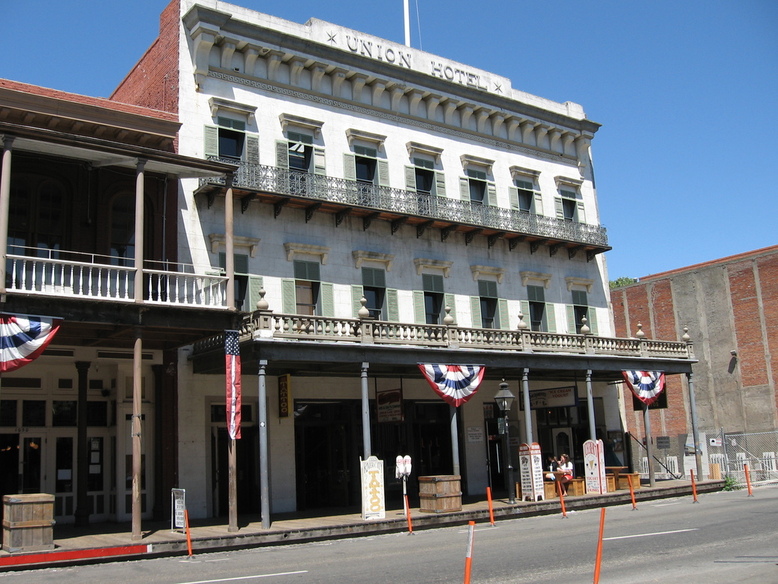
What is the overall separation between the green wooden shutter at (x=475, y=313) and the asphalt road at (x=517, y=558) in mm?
10440

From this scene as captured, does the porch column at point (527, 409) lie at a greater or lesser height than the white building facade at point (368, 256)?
lesser

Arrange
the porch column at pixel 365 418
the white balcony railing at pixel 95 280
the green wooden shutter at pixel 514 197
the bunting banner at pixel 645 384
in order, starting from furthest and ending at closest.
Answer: the green wooden shutter at pixel 514 197 < the bunting banner at pixel 645 384 < the porch column at pixel 365 418 < the white balcony railing at pixel 95 280

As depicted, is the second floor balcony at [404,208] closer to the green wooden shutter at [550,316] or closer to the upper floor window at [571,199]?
the upper floor window at [571,199]

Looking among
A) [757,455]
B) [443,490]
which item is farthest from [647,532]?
[757,455]

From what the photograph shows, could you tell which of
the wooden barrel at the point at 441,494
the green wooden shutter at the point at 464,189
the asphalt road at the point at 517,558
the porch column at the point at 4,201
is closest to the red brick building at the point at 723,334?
the green wooden shutter at the point at 464,189

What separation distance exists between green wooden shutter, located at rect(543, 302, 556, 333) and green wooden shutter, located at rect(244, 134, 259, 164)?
13.1m

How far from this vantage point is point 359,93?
2838 centimetres

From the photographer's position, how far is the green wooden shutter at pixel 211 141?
2428 cm

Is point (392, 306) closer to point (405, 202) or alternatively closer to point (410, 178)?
point (405, 202)

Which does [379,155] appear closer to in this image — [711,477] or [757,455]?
[711,477]

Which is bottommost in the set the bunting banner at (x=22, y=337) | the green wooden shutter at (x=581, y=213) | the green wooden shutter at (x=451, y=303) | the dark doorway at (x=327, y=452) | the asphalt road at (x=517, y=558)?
the asphalt road at (x=517, y=558)

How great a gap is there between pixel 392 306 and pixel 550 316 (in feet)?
25.0

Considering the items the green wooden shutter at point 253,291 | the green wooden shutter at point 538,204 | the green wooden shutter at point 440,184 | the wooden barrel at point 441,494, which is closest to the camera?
the wooden barrel at point 441,494

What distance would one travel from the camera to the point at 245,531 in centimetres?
1844
